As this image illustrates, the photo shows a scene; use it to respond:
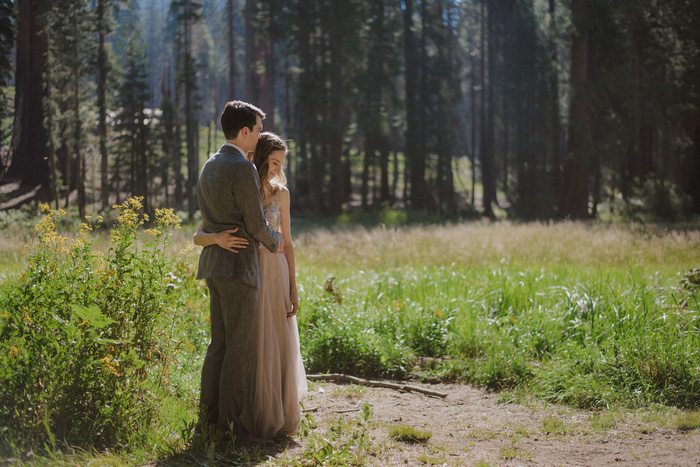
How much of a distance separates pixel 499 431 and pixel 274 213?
2395 mm

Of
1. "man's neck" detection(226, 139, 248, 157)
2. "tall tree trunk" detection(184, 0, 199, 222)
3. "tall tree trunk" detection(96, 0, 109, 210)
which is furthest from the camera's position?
"tall tree trunk" detection(184, 0, 199, 222)

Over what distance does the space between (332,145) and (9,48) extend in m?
19.5

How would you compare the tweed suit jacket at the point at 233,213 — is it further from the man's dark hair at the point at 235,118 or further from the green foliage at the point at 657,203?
the green foliage at the point at 657,203

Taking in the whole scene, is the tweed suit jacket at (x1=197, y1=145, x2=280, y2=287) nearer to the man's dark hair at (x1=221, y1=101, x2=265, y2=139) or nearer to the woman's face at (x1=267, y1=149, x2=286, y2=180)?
the man's dark hair at (x1=221, y1=101, x2=265, y2=139)

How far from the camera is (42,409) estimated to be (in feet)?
11.0

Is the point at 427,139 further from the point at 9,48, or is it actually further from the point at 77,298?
the point at 77,298

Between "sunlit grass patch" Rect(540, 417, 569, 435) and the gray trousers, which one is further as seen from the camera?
"sunlit grass patch" Rect(540, 417, 569, 435)

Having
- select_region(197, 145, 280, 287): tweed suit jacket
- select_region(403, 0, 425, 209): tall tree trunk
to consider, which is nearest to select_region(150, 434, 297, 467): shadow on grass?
select_region(197, 145, 280, 287): tweed suit jacket

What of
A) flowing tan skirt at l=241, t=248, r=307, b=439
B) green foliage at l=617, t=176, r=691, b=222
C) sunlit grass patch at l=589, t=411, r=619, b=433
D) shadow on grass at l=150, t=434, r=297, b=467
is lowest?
sunlit grass patch at l=589, t=411, r=619, b=433

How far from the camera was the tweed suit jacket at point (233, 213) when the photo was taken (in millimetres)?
3479

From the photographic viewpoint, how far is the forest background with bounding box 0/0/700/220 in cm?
741

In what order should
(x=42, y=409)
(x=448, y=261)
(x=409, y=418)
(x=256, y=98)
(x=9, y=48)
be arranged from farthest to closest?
(x=256, y=98) < (x=448, y=261) < (x=9, y=48) < (x=409, y=418) < (x=42, y=409)

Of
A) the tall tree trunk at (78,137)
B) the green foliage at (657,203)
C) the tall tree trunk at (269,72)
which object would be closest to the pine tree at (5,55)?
the tall tree trunk at (78,137)

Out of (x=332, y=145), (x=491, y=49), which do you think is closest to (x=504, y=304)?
(x=332, y=145)
